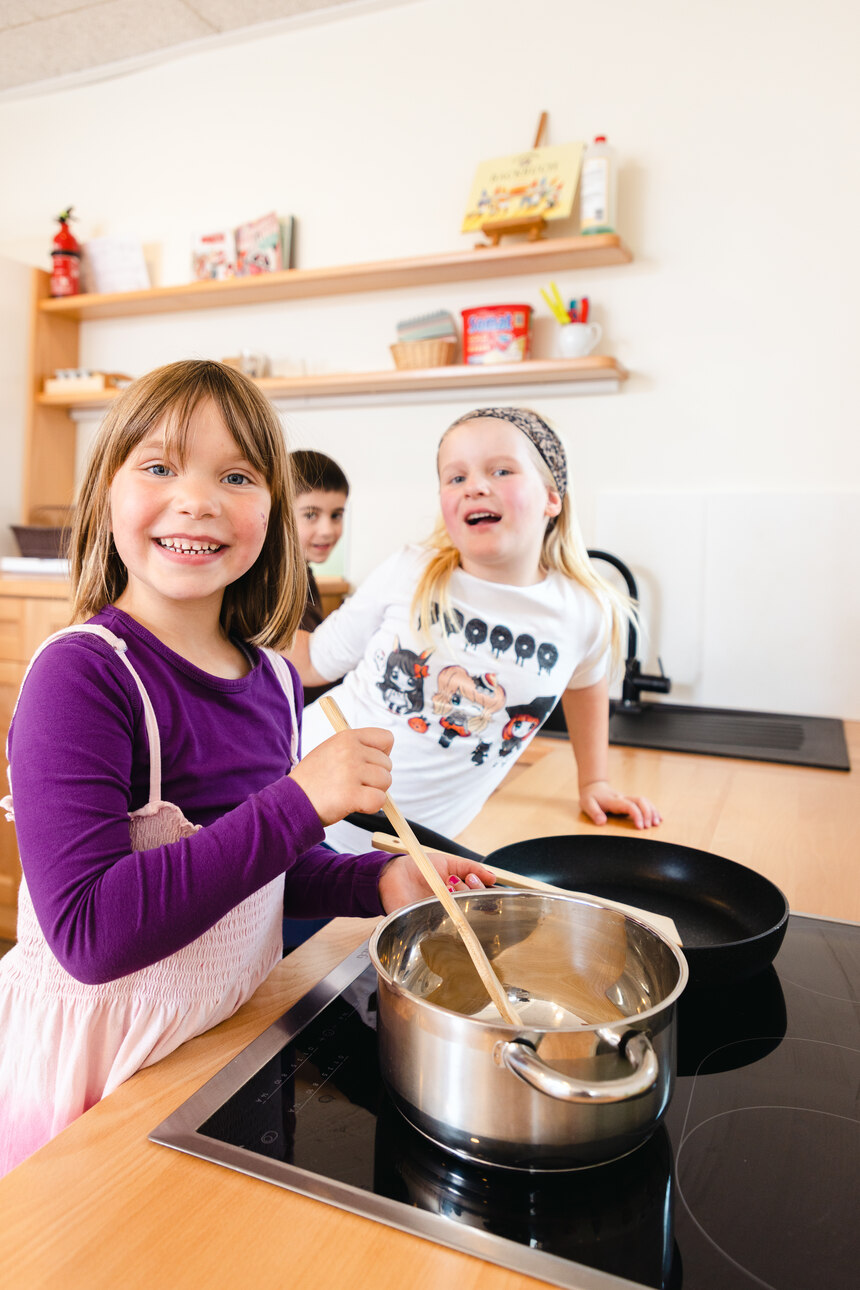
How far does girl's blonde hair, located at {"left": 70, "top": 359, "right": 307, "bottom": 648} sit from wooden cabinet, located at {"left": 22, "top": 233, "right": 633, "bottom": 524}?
1.34 m

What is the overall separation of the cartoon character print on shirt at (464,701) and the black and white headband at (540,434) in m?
0.35

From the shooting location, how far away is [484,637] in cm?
125

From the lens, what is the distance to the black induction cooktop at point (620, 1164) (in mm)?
378

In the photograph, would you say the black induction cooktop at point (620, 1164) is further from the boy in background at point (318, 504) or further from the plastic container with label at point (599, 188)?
the plastic container with label at point (599, 188)

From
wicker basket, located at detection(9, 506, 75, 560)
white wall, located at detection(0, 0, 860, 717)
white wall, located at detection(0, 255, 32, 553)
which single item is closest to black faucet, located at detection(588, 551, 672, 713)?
white wall, located at detection(0, 0, 860, 717)

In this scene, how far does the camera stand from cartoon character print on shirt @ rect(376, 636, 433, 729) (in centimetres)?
126

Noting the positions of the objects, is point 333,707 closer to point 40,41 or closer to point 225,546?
point 225,546

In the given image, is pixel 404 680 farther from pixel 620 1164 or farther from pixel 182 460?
pixel 620 1164

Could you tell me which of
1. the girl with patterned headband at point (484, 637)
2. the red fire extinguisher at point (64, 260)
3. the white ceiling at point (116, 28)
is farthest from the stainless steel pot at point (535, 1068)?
the red fire extinguisher at point (64, 260)

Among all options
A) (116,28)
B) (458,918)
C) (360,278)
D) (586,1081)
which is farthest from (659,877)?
(116,28)

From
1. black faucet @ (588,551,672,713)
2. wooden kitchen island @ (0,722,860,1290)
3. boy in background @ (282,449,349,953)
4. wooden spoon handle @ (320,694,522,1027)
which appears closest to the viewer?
wooden kitchen island @ (0,722,860,1290)

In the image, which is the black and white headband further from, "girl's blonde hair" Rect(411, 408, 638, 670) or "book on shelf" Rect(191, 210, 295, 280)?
"book on shelf" Rect(191, 210, 295, 280)

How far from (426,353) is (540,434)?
3.15ft

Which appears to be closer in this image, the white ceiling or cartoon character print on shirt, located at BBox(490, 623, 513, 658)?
cartoon character print on shirt, located at BBox(490, 623, 513, 658)
